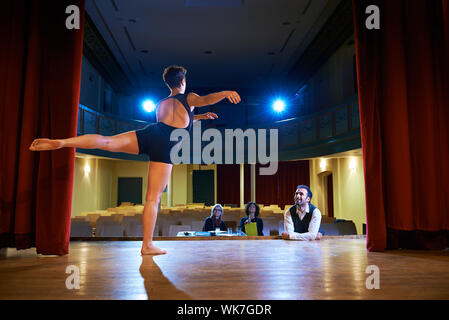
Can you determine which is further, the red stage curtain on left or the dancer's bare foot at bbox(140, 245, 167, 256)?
the red stage curtain on left

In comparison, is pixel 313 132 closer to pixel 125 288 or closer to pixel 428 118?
pixel 428 118

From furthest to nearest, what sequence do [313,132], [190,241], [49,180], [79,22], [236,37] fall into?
[313,132], [236,37], [190,241], [79,22], [49,180]

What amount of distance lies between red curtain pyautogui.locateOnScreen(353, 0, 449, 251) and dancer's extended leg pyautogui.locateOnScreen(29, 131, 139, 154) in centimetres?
187

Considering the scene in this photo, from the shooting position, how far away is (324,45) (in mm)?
9289

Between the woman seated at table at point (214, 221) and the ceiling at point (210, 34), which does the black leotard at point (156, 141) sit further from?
the ceiling at point (210, 34)

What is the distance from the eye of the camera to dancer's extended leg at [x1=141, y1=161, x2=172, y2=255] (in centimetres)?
230

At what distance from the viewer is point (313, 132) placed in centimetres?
975

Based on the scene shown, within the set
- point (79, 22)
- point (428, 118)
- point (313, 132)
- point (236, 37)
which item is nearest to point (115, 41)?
point (236, 37)

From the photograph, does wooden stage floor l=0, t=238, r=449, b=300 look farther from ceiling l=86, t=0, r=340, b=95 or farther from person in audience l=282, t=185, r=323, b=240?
ceiling l=86, t=0, r=340, b=95

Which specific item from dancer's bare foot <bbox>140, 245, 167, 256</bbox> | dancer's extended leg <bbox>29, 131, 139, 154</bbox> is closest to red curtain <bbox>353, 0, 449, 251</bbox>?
dancer's bare foot <bbox>140, 245, 167, 256</bbox>

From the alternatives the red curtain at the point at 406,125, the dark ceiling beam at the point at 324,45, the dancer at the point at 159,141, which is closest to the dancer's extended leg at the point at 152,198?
the dancer at the point at 159,141

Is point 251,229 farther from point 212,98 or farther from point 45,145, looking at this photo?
point 45,145

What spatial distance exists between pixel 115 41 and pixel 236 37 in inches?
134

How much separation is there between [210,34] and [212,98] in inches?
284
